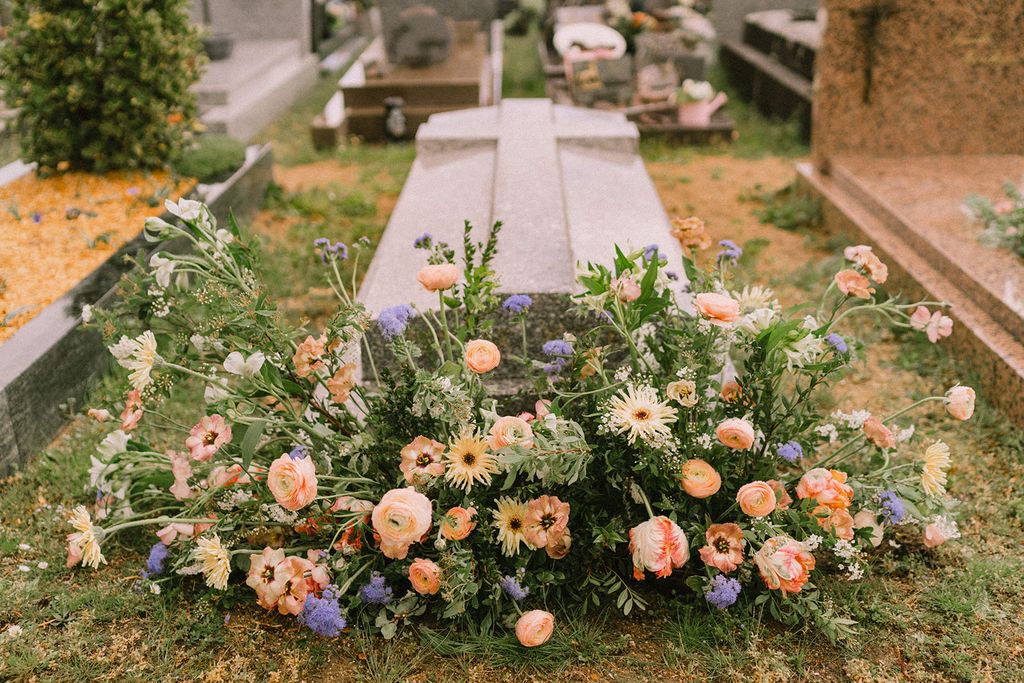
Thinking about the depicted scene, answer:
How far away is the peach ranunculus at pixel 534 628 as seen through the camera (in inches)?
79.2

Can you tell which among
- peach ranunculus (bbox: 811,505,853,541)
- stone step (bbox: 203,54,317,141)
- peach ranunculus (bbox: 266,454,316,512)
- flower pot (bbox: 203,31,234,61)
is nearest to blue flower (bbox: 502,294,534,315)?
peach ranunculus (bbox: 266,454,316,512)

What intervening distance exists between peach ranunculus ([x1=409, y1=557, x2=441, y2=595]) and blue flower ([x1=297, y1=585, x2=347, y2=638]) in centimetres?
19

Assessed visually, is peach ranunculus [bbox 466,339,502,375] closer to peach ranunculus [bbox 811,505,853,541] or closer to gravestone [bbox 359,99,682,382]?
gravestone [bbox 359,99,682,382]

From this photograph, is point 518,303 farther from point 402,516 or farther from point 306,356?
point 402,516

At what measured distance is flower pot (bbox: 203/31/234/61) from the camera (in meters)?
8.53

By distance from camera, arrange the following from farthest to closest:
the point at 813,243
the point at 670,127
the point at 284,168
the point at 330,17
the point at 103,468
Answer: the point at 330,17 → the point at 670,127 → the point at 284,168 → the point at 813,243 → the point at 103,468

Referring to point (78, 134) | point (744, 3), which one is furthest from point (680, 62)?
point (78, 134)

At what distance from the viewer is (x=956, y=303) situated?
360 centimetres

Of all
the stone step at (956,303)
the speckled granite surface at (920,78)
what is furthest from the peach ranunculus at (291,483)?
the speckled granite surface at (920,78)

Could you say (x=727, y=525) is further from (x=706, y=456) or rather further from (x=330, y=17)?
(x=330, y=17)

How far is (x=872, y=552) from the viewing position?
8.17 ft

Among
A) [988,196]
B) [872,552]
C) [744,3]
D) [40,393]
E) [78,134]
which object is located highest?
[744,3]

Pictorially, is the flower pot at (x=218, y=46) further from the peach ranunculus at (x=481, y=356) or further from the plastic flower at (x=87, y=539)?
the peach ranunculus at (x=481, y=356)

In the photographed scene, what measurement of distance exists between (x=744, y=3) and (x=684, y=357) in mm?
9000
